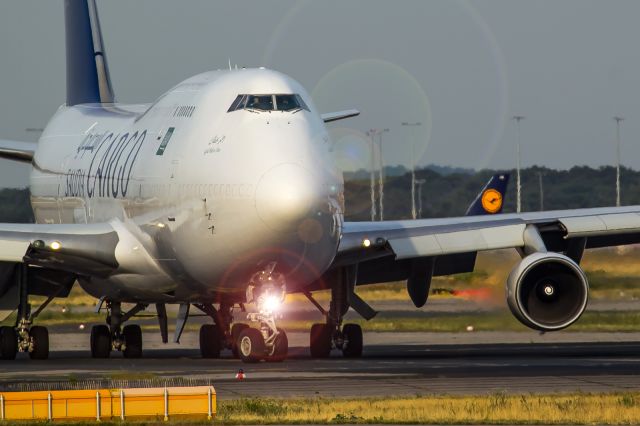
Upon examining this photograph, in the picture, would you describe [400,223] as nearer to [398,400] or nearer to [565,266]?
[565,266]

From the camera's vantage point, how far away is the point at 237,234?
29984 mm

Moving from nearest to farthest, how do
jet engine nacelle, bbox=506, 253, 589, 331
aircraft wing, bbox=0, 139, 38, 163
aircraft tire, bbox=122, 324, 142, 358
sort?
jet engine nacelle, bbox=506, 253, 589, 331 → aircraft tire, bbox=122, 324, 142, 358 → aircraft wing, bbox=0, 139, 38, 163

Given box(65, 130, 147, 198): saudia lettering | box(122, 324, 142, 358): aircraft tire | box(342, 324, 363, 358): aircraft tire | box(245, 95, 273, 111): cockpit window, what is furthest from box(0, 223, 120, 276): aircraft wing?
box(342, 324, 363, 358): aircraft tire

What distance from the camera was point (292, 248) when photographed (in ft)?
98.2

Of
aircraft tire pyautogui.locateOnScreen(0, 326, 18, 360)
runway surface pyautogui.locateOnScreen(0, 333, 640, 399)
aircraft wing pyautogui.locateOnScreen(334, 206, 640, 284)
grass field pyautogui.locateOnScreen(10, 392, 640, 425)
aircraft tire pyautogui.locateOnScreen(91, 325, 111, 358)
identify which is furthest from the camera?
aircraft tire pyautogui.locateOnScreen(91, 325, 111, 358)

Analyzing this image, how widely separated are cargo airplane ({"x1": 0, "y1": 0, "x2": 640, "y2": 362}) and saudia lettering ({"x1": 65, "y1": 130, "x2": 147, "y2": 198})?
6 cm

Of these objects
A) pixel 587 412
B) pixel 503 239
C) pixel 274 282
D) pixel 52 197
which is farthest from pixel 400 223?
pixel 587 412

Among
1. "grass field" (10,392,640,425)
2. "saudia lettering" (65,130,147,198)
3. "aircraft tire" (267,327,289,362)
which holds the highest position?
"saudia lettering" (65,130,147,198)

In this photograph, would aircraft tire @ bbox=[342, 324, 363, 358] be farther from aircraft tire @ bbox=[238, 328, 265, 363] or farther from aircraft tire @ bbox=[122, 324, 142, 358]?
aircraft tire @ bbox=[122, 324, 142, 358]

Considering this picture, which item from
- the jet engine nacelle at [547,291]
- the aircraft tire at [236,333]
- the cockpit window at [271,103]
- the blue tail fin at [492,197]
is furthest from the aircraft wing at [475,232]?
the blue tail fin at [492,197]

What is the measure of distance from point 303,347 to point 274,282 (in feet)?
33.2

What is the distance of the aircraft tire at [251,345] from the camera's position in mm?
31328

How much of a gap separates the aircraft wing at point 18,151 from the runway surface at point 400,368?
18.6 feet

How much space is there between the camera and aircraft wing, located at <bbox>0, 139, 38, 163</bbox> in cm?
4522
